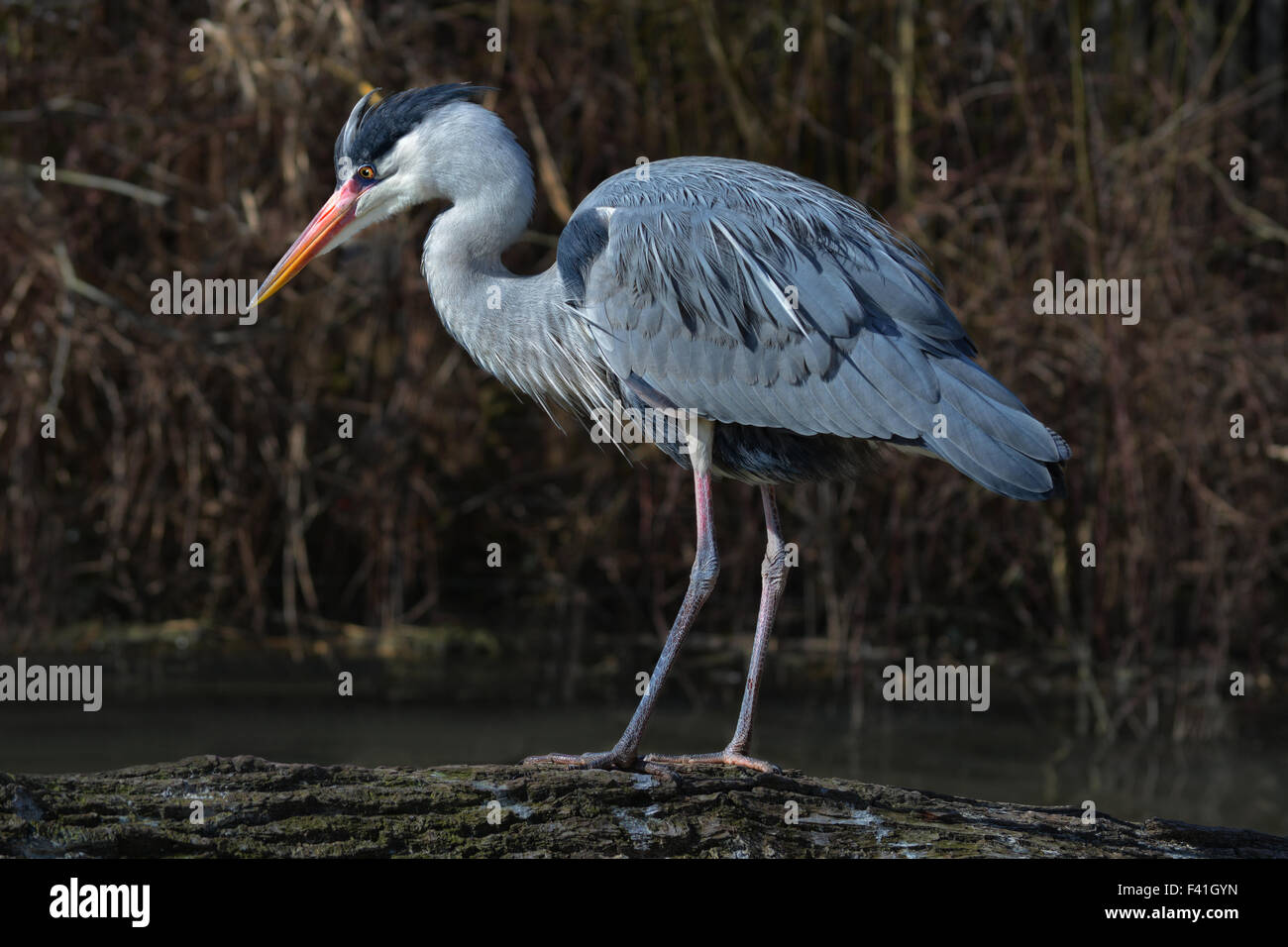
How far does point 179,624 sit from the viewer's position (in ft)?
27.9

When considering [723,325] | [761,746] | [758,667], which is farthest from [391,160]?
[761,746]

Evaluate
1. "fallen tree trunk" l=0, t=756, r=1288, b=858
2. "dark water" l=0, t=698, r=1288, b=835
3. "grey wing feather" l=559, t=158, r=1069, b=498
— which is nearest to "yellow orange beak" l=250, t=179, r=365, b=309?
"grey wing feather" l=559, t=158, r=1069, b=498

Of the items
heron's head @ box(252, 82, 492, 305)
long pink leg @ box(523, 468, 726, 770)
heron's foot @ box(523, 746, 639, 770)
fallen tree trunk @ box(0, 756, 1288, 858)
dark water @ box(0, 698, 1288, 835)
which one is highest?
heron's head @ box(252, 82, 492, 305)

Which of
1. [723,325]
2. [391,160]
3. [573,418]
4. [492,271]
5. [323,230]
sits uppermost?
[391,160]

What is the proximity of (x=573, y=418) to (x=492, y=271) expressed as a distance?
11.4 feet

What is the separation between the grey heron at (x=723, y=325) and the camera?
4.32m

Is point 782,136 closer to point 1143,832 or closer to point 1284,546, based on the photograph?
point 1284,546

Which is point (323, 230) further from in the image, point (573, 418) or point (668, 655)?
point (573, 418)

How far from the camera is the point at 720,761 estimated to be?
14.0 feet

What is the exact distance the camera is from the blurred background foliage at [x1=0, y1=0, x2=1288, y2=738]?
7.95m

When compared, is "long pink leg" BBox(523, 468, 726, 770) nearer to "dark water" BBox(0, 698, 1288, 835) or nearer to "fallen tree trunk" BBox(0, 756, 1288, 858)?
"fallen tree trunk" BBox(0, 756, 1288, 858)

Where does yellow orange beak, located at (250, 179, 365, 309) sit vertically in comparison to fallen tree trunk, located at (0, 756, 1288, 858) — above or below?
above

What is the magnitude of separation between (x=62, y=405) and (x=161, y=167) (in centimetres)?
144

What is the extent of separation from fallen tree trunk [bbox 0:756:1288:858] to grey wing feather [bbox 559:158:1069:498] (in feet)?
3.54
